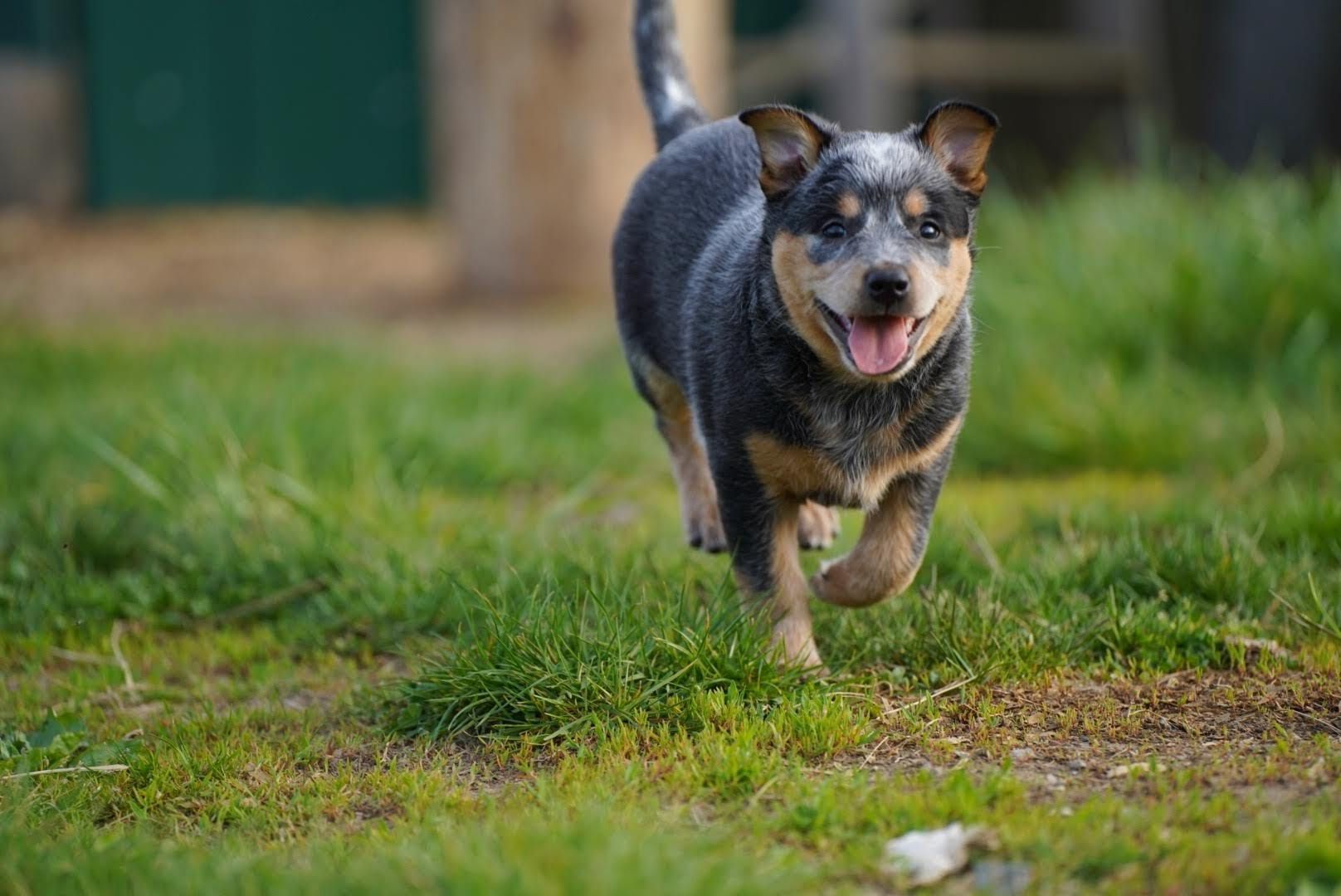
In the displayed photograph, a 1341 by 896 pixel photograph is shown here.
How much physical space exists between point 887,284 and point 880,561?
2.37ft

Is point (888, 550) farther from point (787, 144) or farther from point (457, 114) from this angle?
point (457, 114)

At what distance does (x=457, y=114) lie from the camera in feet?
30.3

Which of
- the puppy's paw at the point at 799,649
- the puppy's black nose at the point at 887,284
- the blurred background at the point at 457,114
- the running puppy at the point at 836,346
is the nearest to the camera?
the puppy's black nose at the point at 887,284

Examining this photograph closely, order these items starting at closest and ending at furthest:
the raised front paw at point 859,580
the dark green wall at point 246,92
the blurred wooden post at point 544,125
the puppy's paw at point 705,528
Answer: the raised front paw at point 859,580
the puppy's paw at point 705,528
the blurred wooden post at point 544,125
the dark green wall at point 246,92

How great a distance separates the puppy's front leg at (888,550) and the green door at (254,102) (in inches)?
387

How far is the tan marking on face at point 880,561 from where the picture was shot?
3855mm

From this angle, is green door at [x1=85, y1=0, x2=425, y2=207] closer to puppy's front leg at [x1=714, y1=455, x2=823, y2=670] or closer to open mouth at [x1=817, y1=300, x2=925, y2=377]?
puppy's front leg at [x1=714, y1=455, x2=823, y2=670]

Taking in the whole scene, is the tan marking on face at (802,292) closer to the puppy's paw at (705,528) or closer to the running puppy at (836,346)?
the running puppy at (836,346)

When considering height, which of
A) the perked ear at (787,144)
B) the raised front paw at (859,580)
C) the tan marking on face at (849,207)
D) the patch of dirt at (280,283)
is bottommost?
the patch of dirt at (280,283)

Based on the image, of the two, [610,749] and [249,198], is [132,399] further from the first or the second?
[249,198]

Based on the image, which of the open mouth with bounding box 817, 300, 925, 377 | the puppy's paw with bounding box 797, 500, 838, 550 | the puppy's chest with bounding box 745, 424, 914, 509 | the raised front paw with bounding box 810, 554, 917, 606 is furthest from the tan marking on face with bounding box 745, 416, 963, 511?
the puppy's paw with bounding box 797, 500, 838, 550

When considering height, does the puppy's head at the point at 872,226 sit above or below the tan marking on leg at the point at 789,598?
above

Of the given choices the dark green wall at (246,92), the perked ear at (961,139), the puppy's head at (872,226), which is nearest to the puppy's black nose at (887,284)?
the puppy's head at (872,226)

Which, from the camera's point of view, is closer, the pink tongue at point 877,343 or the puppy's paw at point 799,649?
the pink tongue at point 877,343
